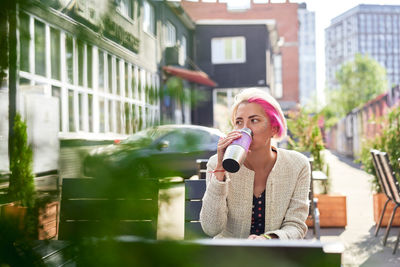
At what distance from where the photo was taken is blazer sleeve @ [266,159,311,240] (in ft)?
6.73

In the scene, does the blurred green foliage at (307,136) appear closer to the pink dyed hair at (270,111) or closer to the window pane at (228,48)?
the pink dyed hair at (270,111)

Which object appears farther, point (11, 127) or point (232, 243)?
point (232, 243)

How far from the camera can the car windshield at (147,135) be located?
60cm

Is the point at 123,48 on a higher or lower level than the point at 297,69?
lower

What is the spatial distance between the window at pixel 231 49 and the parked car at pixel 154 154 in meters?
22.9

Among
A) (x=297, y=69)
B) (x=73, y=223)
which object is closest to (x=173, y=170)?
(x=73, y=223)

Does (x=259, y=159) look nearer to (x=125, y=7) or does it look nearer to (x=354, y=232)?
(x=125, y=7)

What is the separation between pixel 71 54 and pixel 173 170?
0.21 metres

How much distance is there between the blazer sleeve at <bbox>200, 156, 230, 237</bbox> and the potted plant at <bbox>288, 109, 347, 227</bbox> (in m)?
3.53

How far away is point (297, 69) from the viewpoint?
135ft

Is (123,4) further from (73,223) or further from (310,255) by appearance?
(310,255)

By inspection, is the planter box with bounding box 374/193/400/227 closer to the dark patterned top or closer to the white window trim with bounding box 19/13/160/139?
the dark patterned top

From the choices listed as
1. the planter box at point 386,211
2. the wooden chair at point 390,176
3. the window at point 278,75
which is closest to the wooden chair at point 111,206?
the wooden chair at point 390,176

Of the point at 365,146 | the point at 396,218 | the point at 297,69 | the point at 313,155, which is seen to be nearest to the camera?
the point at 396,218
